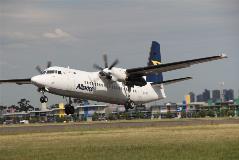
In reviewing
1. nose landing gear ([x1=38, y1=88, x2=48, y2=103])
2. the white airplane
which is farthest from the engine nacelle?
nose landing gear ([x1=38, y1=88, x2=48, y2=103])

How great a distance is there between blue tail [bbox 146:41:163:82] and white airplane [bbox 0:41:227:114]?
857 cm

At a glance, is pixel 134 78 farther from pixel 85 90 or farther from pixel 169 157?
pixel 169 157

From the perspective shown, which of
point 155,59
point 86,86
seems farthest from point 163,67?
point 155,59

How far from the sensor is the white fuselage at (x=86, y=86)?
54.3m

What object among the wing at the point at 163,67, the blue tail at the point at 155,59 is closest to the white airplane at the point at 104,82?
the wing at the point at 163,67

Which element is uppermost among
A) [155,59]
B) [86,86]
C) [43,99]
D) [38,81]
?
[155,59]

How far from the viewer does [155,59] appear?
3071 inches

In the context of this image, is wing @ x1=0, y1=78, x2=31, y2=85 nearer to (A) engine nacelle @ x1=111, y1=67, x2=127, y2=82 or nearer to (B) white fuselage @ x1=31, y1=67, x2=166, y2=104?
(B) white fuselage @ x1=31, y1=67, x2=166, y2=104

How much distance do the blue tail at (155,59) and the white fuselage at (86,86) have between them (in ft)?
31.7

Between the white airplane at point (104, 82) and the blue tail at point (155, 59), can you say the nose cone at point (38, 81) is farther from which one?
the blue tail at point (155, 59)

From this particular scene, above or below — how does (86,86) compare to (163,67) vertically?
below

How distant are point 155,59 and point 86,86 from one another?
2237 centimetres

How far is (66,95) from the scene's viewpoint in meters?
56.8

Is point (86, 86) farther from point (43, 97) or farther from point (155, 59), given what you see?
point (155, 59)
